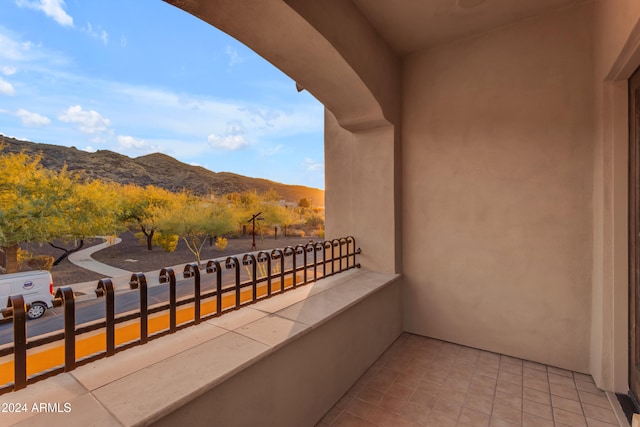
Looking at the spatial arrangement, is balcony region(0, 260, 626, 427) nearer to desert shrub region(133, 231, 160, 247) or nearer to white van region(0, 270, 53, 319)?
white van region(0, 270, 53, 319)

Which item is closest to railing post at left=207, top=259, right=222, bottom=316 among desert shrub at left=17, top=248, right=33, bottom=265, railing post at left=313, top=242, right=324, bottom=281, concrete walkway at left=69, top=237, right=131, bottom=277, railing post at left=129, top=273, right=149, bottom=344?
railing post at left=129, top=273, right=149, bottom=344

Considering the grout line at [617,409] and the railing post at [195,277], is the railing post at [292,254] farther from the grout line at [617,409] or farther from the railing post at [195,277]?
the grout line at [617,409]

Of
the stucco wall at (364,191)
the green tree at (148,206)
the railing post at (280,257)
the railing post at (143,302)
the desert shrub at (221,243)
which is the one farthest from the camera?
the desert shrub at (221,243)

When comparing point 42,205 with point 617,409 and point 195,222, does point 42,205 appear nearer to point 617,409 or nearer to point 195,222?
point 195,222

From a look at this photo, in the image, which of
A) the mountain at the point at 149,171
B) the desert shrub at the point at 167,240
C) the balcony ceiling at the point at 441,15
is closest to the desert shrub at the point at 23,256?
the mountain at the point at 149,171

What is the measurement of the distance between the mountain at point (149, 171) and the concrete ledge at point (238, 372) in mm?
4824

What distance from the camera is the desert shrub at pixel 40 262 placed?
18.2 feet

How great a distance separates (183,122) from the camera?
14.6 m

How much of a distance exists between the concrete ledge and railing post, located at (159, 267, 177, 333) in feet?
0.25

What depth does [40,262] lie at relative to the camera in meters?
5.71

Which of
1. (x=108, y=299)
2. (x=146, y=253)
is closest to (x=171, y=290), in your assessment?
(x=108, y=299)

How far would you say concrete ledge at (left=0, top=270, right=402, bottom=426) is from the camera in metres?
0.87

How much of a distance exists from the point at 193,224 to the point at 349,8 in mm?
11876

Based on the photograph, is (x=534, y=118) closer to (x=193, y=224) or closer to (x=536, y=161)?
(x=536, y=161)
